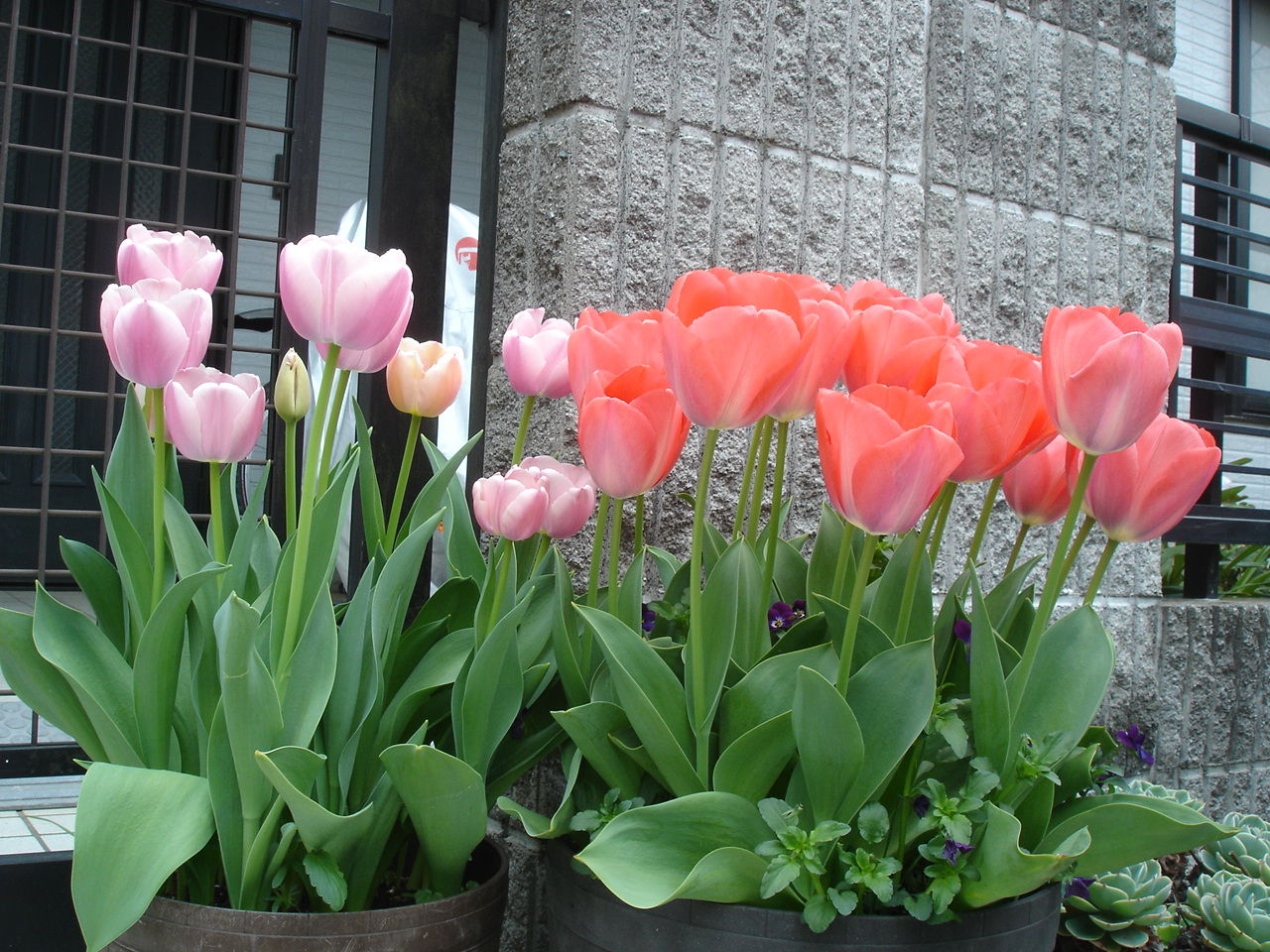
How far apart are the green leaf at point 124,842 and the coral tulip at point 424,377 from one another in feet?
1.47

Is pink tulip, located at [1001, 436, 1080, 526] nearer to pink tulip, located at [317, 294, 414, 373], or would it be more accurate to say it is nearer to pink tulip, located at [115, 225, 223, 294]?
pink tulip, located at [317, 294, 414, 373]

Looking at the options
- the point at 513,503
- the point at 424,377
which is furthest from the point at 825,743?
the point at 424,377

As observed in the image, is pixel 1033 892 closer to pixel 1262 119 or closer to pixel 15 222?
pixel 15 222

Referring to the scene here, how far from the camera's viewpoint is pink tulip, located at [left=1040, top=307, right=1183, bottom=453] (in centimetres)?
83

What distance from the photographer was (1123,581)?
83.6 inches

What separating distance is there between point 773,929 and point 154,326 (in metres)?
0.70

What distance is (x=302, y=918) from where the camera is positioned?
2.93ft

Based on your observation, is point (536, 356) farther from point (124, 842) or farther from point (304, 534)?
point (124, 842)

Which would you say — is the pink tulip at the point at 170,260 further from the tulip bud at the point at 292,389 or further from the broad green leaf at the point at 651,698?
the broad green leaf at the point at 651,698

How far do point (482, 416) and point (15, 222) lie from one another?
3.41 metres

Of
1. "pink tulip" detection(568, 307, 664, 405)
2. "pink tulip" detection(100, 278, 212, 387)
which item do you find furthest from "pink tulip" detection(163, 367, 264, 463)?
"pink tulip" detection(568, 307, 664, 405)

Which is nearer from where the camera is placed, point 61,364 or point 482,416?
point 482,416

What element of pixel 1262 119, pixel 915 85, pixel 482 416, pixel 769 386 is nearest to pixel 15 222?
pixel 482 416

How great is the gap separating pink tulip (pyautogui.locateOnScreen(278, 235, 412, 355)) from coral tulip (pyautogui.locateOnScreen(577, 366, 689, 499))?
0.62 feet
